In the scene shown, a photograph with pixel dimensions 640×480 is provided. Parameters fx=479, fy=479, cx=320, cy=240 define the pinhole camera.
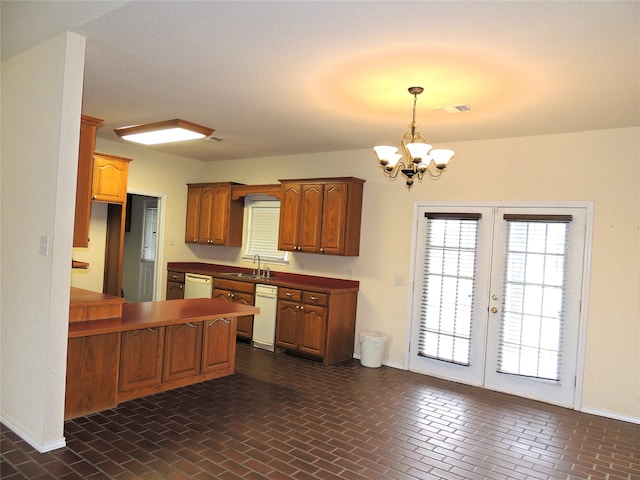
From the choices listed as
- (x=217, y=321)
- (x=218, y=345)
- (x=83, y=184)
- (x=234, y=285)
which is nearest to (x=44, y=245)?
(x=83, y=184)

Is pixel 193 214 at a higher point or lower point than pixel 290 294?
higher

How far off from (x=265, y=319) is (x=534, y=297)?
3.19 meters

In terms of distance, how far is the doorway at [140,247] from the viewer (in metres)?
8.05

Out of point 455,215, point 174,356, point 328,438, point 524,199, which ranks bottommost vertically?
point 328,438

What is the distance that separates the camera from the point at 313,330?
18.6 ft

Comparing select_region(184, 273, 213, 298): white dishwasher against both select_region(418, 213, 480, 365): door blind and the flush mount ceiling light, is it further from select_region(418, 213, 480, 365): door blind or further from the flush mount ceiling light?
select_region(418, 213, 480, 365): door blind

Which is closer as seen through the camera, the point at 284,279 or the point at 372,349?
the point at 372,349

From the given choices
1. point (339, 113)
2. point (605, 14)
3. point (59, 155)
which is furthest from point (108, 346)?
point (605, 14)

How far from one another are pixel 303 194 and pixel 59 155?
3504mm

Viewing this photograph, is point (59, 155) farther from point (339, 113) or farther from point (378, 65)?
point (339, 113)

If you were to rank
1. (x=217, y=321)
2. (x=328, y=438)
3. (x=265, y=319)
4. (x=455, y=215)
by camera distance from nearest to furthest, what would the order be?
(x=328, y=438) < (x=217, y=321) < (x=455, y=215) < (x=265, y=319)

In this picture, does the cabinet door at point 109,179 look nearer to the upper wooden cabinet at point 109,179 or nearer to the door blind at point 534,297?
the upper wooden cabinet at point 109,179

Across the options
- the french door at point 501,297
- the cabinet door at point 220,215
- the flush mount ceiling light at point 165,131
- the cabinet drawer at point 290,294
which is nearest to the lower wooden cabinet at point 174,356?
the cabinet drawer at point 290,294

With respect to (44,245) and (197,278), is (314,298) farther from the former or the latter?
(44,245)
